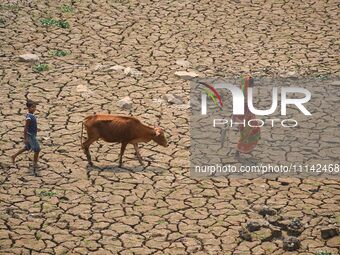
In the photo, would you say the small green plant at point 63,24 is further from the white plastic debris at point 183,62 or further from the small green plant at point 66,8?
the white plastic debris at point 183,62

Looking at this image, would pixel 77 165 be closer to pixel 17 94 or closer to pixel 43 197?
pixel 43 197

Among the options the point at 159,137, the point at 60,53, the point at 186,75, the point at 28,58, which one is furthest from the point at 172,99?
the point at 28,58

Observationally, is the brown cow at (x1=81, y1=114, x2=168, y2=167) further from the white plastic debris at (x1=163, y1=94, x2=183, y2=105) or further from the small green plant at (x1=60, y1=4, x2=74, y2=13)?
the small green plant at (x1=60, y1=4, x2=74, y2=13)

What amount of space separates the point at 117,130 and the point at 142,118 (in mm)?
1917

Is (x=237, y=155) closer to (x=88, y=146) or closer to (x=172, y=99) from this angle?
(x=172, y=99)

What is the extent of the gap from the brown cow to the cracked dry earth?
46 centimetres

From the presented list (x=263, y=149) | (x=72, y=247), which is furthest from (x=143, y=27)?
(x=72, y=247)

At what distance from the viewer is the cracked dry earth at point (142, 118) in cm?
1348

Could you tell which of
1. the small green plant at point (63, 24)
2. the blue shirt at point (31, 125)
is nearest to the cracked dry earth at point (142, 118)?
the small green plant at point (63, 24)

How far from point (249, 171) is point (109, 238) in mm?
3195

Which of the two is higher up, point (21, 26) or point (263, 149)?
point (21, 26)

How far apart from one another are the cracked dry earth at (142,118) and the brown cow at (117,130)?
46 cm

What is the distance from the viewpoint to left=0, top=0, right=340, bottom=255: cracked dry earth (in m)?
13.5

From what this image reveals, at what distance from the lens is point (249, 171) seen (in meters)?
15.4
